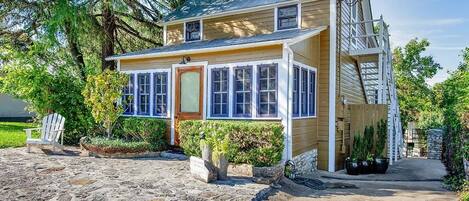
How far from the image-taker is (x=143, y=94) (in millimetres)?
10805

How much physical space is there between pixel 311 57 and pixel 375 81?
5818 mm

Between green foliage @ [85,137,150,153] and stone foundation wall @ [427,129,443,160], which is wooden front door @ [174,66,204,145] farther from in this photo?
stone foundation wall @ [427,129,443,160]

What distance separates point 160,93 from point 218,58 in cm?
231

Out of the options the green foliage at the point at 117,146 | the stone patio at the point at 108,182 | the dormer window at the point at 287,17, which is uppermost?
the dormer window at the point at 287,17

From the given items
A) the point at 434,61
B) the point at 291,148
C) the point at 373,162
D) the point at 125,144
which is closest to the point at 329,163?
the point at 373,162

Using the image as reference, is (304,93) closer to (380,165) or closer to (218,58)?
(218,58)

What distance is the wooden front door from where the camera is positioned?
9602mm

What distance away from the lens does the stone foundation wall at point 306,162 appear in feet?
28.2

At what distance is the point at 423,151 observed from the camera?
20750 millimetres

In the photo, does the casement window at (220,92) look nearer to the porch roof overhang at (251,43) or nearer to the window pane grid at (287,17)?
the porch roof overhang at (251,43)

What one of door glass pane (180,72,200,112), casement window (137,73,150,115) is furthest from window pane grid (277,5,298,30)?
casement window (137,73,150,115)

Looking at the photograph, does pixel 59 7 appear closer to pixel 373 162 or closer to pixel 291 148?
pixel 291 148

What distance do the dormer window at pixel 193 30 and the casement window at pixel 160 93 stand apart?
2297mm

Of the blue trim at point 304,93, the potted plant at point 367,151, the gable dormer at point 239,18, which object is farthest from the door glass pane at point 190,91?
the potted plant at point 367,151
